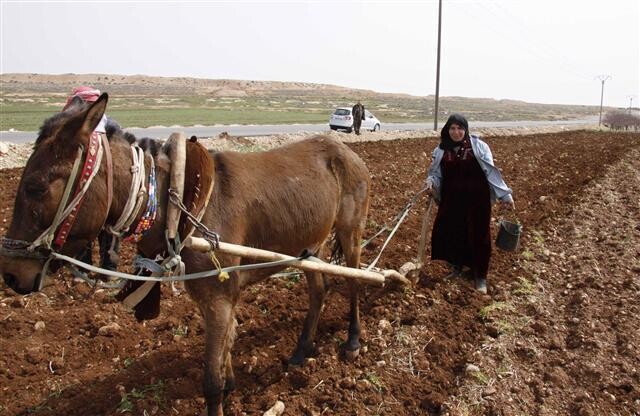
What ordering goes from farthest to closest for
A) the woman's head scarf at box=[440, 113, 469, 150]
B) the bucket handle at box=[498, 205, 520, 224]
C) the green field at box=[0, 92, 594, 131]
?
the green field at box=[0, 92, 594, 131] < the bucket handle at box=[498, 205, 520, 224] < the woman's head scarf at box=[440, 113, 469, 150]

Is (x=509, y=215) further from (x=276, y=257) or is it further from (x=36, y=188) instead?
(x=36, y=188)

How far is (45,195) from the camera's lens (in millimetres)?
2641

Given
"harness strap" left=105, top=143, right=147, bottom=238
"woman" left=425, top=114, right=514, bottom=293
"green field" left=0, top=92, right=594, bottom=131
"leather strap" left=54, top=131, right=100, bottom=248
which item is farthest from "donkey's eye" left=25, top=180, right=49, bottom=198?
"green field" left=0, top=92, right=594, bottom=131

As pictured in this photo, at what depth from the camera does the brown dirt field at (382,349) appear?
4.00 m

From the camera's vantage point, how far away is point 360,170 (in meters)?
4.79

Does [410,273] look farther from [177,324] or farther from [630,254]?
[630,254]

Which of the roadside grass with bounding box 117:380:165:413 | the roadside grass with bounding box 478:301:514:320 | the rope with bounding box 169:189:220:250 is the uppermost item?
the rope with bounding box 169:189:220:250

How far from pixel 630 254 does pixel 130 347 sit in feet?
22.0

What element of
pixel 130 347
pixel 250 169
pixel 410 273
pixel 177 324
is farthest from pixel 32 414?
pixel 410 273

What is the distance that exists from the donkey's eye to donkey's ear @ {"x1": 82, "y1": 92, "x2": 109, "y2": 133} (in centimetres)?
34

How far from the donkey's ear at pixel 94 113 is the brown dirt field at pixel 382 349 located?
3.75ft

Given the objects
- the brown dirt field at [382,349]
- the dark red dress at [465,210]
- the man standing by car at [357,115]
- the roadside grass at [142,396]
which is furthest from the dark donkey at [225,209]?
the man standing by car at [357,115]

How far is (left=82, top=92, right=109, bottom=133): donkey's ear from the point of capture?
2.60 meters

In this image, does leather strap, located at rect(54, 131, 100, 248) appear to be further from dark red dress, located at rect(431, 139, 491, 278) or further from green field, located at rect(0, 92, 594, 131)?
green field, located at rect(0, 92, 594, 131)
